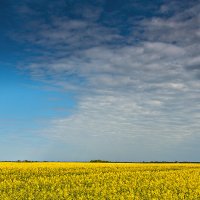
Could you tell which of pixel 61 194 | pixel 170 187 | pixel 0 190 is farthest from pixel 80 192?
pixel 170 187

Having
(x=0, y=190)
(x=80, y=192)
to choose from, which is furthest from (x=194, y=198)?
(x=0, y=190)

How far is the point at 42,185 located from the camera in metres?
21.7

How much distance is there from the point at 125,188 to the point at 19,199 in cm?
682

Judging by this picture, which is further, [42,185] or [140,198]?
[42,185]

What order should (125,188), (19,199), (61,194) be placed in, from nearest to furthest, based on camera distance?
(19,199)
(61,194)
(125,188)

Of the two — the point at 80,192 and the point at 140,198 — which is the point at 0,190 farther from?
the point at 140,198

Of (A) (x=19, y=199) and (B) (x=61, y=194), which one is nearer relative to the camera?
(A) (x=19, y=199)

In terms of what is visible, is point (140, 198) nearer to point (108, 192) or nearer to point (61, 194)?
point (108, 192)

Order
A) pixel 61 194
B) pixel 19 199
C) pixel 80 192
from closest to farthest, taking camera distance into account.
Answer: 1. pixel 19 199
2. pixel 61 194
3. pixel 80 192

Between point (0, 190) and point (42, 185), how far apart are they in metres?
2.86

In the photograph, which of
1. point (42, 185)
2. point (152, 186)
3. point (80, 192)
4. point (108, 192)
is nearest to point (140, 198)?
point (108, 192)

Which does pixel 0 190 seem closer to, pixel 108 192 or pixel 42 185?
pixel 42 185

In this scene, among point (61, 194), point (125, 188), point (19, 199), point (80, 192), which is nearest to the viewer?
point (19, 199)

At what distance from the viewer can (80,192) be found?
18609 mm
